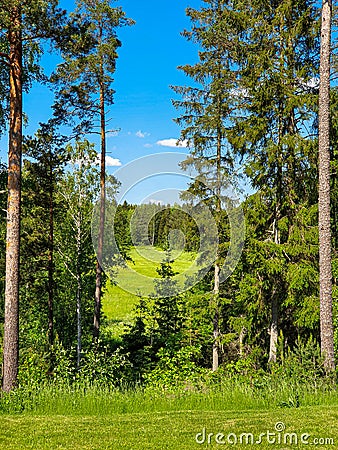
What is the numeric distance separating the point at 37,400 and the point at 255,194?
300 inches

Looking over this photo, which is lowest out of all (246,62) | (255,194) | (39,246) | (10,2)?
(39,246)

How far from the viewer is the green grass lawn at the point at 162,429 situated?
463 centimetres

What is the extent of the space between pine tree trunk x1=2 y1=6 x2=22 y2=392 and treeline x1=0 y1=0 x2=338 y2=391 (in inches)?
0.8

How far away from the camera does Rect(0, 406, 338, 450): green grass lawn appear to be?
15.2 ft

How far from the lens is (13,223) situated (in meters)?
7.84

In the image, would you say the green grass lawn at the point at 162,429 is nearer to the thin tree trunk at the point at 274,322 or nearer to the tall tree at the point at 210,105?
the thin tree trunk at the point at 274,322

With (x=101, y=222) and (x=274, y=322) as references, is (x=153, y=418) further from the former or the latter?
(x=101, y=222)

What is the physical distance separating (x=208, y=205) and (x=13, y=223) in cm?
673

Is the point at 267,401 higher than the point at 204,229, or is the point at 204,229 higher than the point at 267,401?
the point at 204,229

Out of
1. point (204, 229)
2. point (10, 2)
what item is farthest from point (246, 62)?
point (10, 2)

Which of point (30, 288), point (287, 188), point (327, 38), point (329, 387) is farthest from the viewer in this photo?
point (30, 288)

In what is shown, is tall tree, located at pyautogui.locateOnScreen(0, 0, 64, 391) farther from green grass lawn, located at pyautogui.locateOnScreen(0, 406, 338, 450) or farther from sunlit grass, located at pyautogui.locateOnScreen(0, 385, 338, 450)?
green grass lawn, located at pyautogui.locateOnScreen(0, 406, 338, 450)

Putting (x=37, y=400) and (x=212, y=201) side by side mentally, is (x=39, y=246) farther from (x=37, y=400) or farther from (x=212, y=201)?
(x=37, y=400)

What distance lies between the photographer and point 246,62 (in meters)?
12.2
